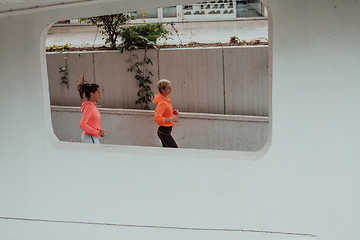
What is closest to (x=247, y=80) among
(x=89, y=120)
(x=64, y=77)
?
(x=89, y=120)

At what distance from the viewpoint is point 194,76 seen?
8500 millimetres

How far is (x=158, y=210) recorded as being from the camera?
14.9 feet

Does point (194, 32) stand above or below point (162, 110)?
above

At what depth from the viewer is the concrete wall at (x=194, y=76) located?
8.26 metres

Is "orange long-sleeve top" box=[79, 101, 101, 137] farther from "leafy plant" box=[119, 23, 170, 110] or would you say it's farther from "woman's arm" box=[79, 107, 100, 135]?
"leafy plant" box=[119, 23, 170, 110]

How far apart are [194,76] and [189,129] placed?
115 centimetres

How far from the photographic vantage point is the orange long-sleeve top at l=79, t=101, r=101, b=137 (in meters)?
5.77

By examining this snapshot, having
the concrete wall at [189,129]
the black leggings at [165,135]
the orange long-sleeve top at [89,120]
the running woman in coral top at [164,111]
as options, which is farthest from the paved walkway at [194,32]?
the orange long-sleeve top at [89,120]

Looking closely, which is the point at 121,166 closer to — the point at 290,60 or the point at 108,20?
the point at 290,60

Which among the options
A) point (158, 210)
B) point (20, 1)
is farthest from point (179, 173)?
point (20, 1)

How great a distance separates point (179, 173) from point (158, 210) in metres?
0.53

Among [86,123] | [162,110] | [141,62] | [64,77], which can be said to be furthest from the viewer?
[64,77]

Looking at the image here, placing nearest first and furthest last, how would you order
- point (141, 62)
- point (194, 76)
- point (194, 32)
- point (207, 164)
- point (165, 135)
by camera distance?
point (207, 164) → point (165, 135) → point (194, 76) → point (141, 62) → point (194, 32)

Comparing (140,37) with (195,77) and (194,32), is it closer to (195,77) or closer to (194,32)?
(195,77)
